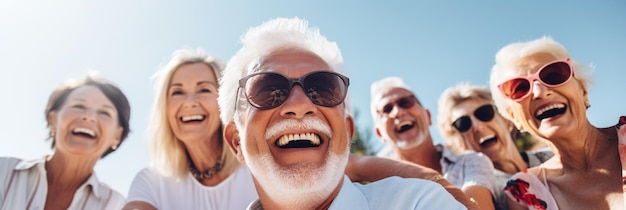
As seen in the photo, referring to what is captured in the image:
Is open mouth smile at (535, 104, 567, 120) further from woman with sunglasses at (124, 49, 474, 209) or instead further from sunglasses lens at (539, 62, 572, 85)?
woman with sunglasses at (124, 49, 474, 209)

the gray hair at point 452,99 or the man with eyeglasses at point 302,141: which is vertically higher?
the gray hair at point 452,99

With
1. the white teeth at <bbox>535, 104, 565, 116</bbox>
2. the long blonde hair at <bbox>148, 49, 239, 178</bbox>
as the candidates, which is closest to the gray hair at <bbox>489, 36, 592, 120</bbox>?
the white teeth at <bbox>535, 104, 565, 116</bbox>

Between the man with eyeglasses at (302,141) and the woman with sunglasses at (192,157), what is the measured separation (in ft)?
2.71

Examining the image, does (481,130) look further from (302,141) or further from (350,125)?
(302,141)

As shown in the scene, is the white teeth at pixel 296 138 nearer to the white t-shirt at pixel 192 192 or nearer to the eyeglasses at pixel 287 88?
the eyeglasses at pixel 287 88

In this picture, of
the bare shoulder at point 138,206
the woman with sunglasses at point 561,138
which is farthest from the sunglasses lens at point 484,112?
the bare shoulder at point 138,206

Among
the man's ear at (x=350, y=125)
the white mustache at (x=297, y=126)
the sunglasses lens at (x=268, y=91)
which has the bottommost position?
the white mustache at (x=297, y=126)

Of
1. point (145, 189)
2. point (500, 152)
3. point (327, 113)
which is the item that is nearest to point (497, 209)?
point (500, 152)

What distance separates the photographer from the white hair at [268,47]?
7.83 feet

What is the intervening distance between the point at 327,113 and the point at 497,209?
1874mm

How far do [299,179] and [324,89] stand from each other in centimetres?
45

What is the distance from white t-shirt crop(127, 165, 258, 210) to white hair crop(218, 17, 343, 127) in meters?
0.76

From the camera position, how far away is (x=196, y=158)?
3.41 meters

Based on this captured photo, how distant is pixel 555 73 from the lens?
2.99m
